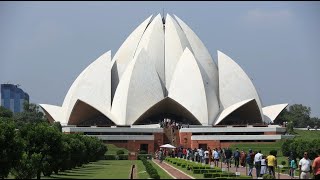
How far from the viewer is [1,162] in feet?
56.7

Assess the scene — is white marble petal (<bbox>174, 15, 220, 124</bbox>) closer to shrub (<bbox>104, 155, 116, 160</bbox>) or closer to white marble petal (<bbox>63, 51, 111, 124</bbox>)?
white marble petal (<bbox>63, 51, 111, 124</bbox>)

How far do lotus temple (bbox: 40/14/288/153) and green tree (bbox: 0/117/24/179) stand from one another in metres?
31.7

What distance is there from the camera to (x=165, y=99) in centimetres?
5250

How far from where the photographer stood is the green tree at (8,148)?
17219mm

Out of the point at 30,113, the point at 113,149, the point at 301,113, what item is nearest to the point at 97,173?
the point at 113,149

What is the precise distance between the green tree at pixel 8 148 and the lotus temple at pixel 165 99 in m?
31.7

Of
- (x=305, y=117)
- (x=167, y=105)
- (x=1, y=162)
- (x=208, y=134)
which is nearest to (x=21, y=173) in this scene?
(x=1, y=162)

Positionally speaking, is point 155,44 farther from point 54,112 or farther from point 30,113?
point 30,113

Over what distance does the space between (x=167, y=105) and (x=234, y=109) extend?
5.97 m

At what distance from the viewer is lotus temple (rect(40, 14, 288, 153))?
50.0 m

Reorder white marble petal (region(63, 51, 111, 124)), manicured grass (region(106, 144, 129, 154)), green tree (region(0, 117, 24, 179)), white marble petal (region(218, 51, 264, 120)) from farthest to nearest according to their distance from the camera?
white marble petal (region(218, 51, 264, 120)) → white marble petal (region(63, 51, 111, 124)) → manicured grass (region(106, 144, 129, 154)) → green tree (region(0, 117, 24, 179))

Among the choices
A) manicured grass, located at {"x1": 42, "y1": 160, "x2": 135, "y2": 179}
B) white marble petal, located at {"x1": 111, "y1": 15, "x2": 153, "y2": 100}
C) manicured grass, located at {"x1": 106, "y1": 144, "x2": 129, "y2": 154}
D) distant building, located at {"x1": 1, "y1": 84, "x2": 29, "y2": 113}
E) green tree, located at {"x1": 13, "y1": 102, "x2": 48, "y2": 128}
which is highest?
distant building, located at {"x1": 1, "y1": 84, "x2": 29, "y2": 113}

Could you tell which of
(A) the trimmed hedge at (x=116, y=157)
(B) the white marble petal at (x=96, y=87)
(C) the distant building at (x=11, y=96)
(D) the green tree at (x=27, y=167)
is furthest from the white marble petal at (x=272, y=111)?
(C) the distant building at (x=11, y=96)

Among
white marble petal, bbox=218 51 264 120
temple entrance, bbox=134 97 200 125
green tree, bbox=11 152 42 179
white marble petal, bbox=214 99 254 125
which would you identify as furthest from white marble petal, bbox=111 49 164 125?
green tree, bbox=11 152 42 179
